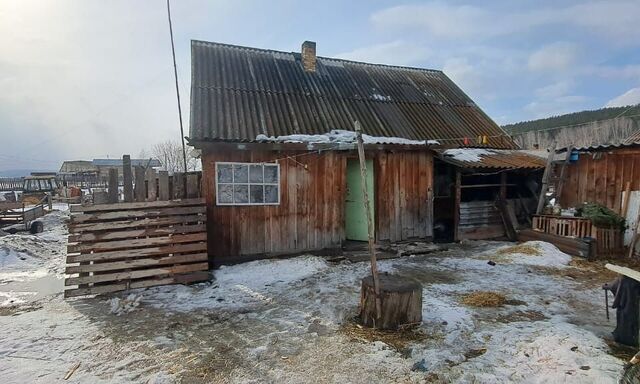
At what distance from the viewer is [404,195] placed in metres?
9.90

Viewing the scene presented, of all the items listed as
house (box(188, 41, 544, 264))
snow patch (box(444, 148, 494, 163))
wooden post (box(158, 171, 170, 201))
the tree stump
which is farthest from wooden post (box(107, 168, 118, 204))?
snow patch (box(444, 148, 494, 163))

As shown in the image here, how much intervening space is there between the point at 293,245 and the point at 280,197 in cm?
124

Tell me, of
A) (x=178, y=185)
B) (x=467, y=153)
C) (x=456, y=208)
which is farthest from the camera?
(x=456, y=208)

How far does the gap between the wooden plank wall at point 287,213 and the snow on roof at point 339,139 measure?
0.35 m

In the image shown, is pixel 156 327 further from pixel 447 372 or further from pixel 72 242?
pixel 447 372

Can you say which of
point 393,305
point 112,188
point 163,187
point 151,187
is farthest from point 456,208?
point 112,188

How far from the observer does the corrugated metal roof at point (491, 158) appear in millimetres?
9883

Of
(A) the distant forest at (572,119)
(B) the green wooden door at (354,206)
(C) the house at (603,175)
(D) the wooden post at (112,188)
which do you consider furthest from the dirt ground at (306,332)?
(A) the distant forest at (572,119)

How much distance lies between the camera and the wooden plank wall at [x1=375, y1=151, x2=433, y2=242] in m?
9.64

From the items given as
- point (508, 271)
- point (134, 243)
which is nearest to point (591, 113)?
point (508, 271)

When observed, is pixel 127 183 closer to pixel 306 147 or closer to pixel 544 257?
pixel 306 147

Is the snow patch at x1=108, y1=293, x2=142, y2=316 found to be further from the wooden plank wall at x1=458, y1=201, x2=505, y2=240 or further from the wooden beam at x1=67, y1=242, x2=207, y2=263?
the wooden plank wall at x1=458, y1=201, x2=505, y2=240

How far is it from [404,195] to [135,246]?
6721 millimetres

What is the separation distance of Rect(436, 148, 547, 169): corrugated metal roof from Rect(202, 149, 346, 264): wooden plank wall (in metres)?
3.30
